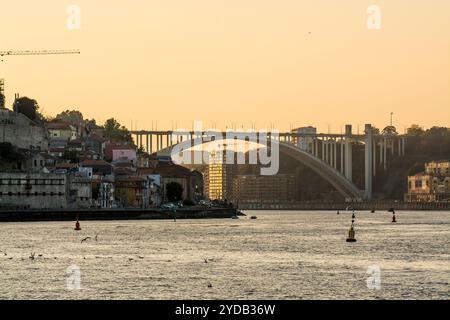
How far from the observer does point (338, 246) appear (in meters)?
73.8

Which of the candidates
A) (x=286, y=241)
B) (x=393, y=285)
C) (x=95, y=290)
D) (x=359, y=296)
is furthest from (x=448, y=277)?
(x=286, y=241)

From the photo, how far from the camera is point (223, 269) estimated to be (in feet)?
172

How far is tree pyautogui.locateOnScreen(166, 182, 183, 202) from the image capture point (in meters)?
192

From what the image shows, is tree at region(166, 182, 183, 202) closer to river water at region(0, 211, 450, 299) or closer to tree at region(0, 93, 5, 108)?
tree at region(0, 93, 5, 108)

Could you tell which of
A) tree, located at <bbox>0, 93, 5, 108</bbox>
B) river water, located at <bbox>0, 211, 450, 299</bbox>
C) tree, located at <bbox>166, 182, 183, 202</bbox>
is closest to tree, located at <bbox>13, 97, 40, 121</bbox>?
tree, located at <bbox>0, 93, 5, 108</bbox>

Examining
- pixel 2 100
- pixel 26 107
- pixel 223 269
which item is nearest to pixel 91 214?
pixel 2 100

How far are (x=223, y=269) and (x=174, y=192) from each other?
5496 inches

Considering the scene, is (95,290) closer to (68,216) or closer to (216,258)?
(216,258)

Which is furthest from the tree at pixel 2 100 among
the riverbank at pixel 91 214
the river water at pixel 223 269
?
the river water at pixel 223 269

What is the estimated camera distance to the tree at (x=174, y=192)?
192 m

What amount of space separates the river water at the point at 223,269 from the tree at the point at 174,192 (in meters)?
109

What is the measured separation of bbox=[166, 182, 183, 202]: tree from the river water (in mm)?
109380
